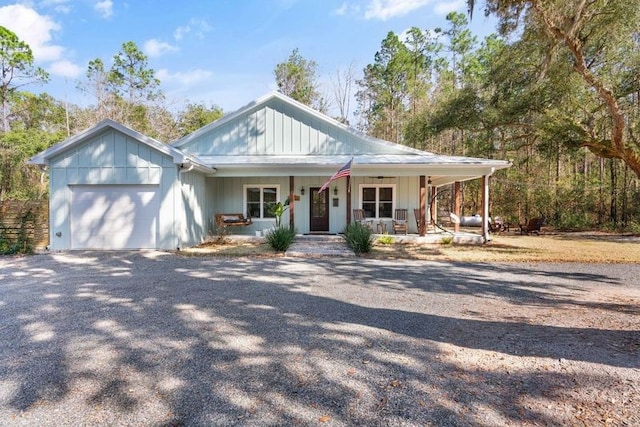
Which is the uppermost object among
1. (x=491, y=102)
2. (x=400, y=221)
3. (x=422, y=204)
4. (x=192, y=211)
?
(x=491, y=102)

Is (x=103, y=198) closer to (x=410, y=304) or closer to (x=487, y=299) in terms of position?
(x=410, y=304)

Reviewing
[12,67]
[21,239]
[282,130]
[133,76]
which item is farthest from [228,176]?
[12,67]

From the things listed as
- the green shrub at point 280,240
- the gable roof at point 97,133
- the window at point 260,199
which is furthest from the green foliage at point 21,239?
the green shrub at point 280,240

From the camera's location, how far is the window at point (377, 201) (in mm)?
13477

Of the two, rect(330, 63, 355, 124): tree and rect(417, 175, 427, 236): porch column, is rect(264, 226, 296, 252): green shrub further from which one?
rect(330, 63, 355, 124): tree

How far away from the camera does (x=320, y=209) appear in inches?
533

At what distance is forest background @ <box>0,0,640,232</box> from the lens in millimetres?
10602

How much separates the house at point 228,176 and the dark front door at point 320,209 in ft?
0.13

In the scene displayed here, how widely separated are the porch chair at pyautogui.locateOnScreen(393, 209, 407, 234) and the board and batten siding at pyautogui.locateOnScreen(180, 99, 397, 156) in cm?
262

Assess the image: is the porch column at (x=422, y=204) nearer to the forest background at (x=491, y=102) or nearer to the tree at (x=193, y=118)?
the forest background at (x=491, y=102)

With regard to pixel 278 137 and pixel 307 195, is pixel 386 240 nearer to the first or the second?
pixel 307 195

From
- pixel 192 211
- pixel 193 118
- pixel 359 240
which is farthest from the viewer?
pixel 193 118

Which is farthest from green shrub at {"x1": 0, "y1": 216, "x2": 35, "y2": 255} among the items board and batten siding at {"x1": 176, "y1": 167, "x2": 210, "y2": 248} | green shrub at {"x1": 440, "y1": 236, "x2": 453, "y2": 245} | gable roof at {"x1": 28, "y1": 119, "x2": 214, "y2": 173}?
green shrub at {"x1": 440, "y1": 236, "x2": 453, "y2": 245}

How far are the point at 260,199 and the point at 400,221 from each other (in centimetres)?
528
